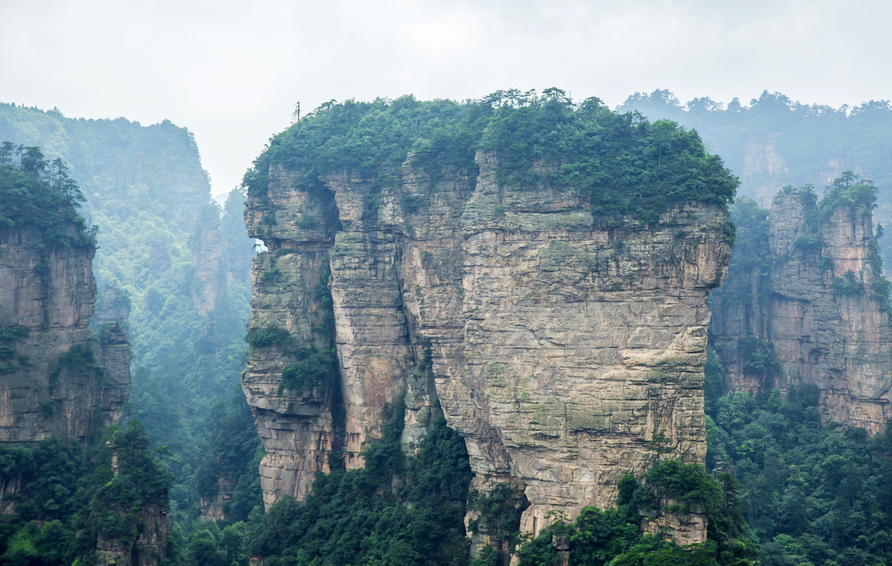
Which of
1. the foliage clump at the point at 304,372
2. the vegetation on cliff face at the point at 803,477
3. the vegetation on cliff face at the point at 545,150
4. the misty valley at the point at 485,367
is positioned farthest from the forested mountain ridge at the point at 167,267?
the vegetation on cliff face at the point at 803,477

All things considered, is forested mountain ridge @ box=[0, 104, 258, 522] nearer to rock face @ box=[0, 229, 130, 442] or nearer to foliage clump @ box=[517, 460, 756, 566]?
rock face @ box=[0, 229, 130, 442]

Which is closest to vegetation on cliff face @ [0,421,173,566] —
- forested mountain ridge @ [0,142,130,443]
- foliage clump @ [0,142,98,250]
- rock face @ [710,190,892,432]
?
forested mountain ridge @ [0,142,130,443]

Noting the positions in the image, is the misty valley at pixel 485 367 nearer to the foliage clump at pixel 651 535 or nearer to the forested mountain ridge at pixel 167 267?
the foliage clump at pixel 651 535

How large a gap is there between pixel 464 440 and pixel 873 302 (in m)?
25.6

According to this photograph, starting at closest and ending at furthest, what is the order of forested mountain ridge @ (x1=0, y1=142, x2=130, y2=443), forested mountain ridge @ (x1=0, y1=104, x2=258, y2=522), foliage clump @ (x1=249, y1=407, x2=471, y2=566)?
foliage clump @ (x1=249, y1=407, x2=471, y2=566), forested mountain ridge @ (x1=0, y1=142, x2=130, y2=443), forested mountain ridge @ (x1=0, y1=104, x2=258, y2=522)

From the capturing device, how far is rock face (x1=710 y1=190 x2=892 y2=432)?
47.8 metres

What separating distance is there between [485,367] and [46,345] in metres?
21.9

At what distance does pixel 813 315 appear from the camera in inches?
2018

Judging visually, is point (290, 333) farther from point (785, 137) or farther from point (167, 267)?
point (785, 137)

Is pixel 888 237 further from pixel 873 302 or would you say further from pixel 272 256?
pixel 272 256

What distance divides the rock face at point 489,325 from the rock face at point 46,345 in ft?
27.5

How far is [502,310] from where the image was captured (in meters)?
33.6

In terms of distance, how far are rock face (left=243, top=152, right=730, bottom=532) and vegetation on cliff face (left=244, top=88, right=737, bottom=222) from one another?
61cm

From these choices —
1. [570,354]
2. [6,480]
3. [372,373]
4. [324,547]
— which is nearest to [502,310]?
[570,354]
